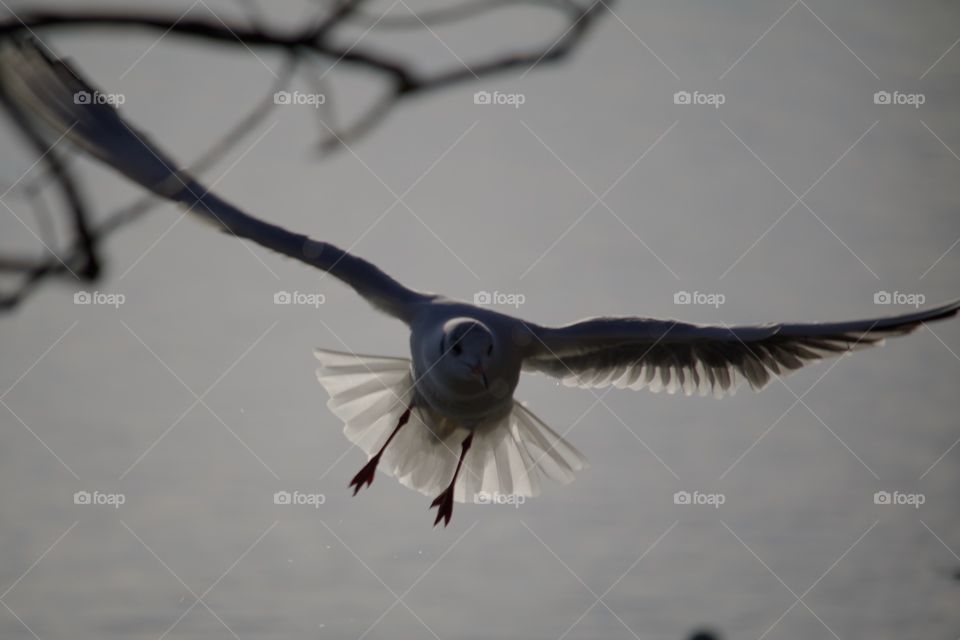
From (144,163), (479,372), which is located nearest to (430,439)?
(479,372)

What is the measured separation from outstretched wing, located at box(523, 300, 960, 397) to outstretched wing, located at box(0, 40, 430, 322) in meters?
0.83

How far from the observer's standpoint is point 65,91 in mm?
5332

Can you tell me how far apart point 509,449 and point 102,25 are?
550 centimetres

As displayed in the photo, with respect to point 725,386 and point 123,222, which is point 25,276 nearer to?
point 123,222

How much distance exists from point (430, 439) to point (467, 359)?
1275mm

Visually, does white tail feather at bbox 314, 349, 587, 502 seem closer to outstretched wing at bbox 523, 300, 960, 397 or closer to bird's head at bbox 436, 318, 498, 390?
outstretched wing at bbox 523, 300, 960, 397

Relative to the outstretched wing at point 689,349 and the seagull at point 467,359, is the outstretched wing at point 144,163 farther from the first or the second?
the outstretched wing at point 689,349

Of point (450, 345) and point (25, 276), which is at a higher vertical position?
point (450, 345)

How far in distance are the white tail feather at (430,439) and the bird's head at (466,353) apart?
2.68 feet

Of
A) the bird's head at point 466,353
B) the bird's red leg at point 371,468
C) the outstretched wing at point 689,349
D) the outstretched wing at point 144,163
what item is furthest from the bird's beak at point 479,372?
the bird's red leg at point 371,468

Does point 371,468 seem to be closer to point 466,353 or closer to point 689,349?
point 466,353

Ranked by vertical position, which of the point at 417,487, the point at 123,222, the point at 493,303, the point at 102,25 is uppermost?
the point at 493,303

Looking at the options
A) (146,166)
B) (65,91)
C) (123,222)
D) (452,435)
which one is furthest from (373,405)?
(123,222)

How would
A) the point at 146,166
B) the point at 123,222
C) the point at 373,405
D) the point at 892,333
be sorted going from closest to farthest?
the point at 123,222
the point at 146,166
the point at 892,333
the point at 373,405
